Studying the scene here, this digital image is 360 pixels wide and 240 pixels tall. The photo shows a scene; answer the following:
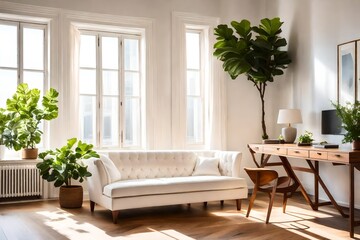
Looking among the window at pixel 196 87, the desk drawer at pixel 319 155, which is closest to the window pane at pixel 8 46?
the window at pixel 196 87

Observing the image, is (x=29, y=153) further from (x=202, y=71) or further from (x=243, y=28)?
(x=243, y=28)

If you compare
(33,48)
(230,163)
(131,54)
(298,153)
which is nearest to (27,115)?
(33,48)

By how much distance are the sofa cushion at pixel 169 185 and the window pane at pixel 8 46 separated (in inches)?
108

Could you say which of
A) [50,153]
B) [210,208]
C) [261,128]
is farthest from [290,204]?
[50,153]

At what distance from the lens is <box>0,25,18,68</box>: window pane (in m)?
6.49

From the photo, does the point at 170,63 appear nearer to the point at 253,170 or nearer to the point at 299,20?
the point at 299,20

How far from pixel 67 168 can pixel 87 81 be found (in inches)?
68.6

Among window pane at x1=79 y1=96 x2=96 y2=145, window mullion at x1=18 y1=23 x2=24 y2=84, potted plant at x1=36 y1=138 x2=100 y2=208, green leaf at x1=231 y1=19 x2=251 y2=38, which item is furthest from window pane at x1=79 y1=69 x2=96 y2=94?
green leaf at x1=231 y1=19 x2=251 y2=38

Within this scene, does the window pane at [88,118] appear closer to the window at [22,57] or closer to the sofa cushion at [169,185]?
the window at [22,57]

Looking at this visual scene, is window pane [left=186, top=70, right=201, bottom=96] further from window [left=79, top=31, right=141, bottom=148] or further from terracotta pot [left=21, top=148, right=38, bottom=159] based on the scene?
terracotta pot [left=21, top=148, right=38, bottom=159]

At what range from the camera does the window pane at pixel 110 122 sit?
23.0ft

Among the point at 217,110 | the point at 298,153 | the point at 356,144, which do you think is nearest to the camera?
the point at 356,144

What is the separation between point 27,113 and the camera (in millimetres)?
6055

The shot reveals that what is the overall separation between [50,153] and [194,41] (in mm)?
3255
